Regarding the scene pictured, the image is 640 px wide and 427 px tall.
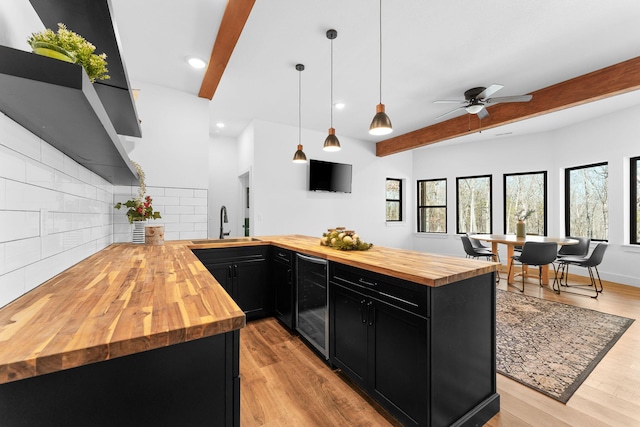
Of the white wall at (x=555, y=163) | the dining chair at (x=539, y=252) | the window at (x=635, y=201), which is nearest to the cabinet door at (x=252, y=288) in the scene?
the dining chair at (x=539, y=252)

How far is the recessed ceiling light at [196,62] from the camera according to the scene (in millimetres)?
Answer: 2792

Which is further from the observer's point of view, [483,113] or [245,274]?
[483,113]

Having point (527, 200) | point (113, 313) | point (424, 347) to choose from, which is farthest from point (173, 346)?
point (527, 200)

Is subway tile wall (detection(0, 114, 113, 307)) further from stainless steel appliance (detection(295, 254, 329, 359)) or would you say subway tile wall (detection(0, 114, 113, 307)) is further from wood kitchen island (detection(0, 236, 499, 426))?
stainless steel appliance (detection(295, 254, 329, 359))

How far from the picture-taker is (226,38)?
93.5 inches

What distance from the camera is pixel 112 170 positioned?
189cm

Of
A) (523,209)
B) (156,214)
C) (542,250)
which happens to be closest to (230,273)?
(156,214)

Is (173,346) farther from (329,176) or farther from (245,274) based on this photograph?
(329,176)

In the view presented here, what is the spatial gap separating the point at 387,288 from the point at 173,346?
3.73 feet

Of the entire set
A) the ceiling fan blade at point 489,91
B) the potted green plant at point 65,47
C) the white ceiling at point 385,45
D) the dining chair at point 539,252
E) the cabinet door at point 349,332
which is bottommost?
the cabinet door at point 349,332

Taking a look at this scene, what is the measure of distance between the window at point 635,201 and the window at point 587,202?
1.00ft

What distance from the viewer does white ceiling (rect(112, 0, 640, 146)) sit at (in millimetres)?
2209

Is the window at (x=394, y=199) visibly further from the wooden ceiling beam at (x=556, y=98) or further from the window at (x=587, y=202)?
the window at (x=587, y=202)

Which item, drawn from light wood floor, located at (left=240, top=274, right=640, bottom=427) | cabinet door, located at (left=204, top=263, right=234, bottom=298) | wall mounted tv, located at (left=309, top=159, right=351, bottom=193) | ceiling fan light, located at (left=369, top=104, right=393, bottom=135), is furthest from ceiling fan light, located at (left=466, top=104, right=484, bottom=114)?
cabinet door, located at (left=204, top=263, right=234, bottom=298)
